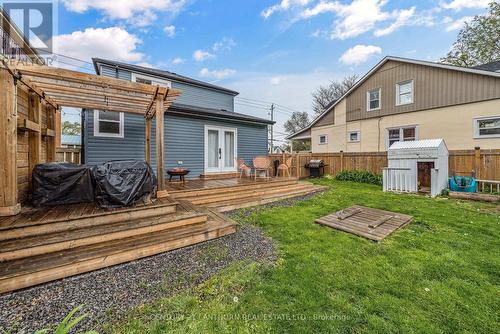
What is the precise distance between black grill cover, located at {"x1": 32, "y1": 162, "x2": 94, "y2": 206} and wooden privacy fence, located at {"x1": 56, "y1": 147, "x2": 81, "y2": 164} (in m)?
2.65

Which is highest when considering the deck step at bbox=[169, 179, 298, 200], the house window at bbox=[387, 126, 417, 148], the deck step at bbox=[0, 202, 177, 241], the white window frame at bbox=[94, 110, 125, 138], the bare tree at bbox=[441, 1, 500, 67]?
the bare tree at bbox=[441, 1, 500, 67]

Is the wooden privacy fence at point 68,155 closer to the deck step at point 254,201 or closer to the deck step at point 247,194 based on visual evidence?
the deck step at point 247,194

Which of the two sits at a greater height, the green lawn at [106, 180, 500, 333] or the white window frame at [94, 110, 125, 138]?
the white window frame at [94, 110, 125, 138]

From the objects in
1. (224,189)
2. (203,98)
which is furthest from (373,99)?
(224,189)

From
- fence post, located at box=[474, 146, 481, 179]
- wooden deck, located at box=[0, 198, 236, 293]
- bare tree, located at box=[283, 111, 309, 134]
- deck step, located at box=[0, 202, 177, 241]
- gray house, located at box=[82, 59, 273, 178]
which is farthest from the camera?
bare tree, located at box=[283, 111, 309, 134]

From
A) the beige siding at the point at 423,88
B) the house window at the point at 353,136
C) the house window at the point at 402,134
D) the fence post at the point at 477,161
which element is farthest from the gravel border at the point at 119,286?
the house window at the point at 353,136

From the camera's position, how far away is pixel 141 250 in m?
2.93

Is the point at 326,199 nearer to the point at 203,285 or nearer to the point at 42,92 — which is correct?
the point at 203,285

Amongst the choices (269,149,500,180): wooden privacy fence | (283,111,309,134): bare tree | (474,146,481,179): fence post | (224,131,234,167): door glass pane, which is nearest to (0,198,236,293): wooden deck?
(224,131,234,167): door glass pane

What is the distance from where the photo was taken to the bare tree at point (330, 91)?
2792 centimetres

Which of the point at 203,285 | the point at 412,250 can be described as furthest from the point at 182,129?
the point at 412,250

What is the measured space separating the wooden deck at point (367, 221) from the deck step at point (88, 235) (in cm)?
281

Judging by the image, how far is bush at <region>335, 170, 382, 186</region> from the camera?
10.1m

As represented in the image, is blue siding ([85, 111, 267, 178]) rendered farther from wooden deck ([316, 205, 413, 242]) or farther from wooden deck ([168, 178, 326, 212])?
wooden deck ([316, 205, 413, 242])
